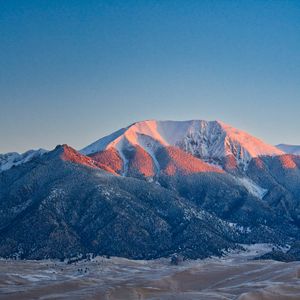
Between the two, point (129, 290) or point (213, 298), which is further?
point (129, 290)

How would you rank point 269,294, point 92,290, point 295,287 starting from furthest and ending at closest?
point 92,290
point 295,287
point 269,294

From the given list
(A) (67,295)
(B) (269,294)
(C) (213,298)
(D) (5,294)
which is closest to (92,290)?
(A) (67,295)

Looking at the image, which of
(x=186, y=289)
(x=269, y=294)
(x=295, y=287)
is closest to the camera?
(x=269, y=294)

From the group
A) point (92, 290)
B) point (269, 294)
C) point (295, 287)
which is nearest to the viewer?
point (269, 294)

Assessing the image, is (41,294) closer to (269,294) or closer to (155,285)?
(155,285)

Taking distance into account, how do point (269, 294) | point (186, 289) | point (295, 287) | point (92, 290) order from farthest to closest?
point (186, 289) → point (92, 290) → point (295, 287) → point (269, 294)

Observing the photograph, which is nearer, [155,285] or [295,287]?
[295,287]

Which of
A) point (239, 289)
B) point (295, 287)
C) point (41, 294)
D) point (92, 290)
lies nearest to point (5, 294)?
point (41, 294)

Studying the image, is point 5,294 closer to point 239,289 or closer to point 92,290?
point 92,290

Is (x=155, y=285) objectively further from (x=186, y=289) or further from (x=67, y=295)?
(x=67, y=295)
